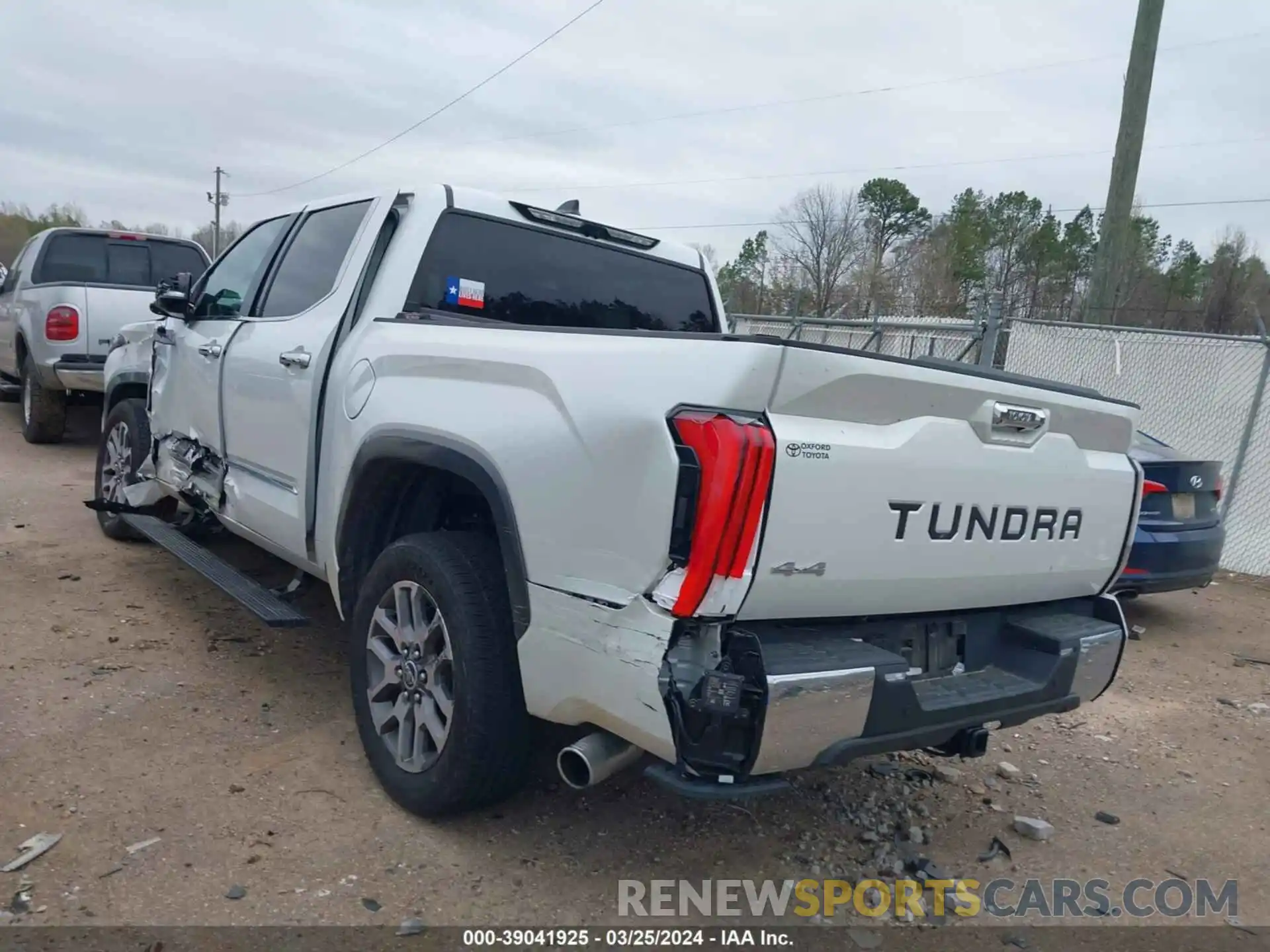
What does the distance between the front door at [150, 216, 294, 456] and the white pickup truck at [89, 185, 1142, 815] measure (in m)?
0.52

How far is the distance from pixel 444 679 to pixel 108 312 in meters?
7.73

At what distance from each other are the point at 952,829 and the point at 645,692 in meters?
1.74

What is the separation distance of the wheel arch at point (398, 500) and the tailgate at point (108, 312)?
21.9 feet

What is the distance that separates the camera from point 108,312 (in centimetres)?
902

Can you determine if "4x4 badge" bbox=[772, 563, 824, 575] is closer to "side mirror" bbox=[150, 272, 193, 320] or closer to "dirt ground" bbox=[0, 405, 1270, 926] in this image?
"dirt ground" bbox=[0, 405, 1270, 926]

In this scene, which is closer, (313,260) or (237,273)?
(313,260)

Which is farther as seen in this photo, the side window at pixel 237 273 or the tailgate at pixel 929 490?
the side window at pixel 237 273

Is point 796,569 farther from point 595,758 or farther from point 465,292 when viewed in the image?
point 465,292

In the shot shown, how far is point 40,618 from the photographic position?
469 cm

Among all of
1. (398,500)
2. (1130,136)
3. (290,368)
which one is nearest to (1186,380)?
(1130,136)

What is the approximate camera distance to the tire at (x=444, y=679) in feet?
9.26

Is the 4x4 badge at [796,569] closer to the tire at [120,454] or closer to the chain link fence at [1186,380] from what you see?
the tire at [120,454]

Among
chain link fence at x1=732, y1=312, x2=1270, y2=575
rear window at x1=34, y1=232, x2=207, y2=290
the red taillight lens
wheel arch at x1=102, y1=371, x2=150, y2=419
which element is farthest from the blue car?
the red taillight lens

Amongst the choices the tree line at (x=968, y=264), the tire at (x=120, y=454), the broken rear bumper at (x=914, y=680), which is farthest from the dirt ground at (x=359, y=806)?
the tree line at (x=968, y=264)
